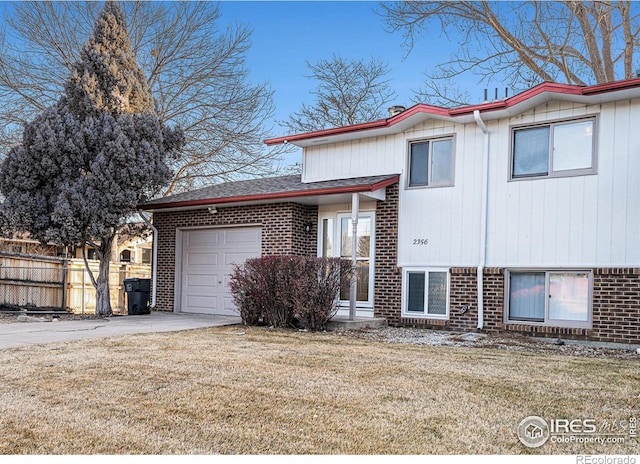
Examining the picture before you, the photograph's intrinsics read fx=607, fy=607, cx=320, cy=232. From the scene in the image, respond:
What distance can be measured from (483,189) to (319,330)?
3.83m

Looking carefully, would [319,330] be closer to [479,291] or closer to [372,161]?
[479,291]

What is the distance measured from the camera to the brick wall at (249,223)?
12688mm

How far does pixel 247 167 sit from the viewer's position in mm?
22031

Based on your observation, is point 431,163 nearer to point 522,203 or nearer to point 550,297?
point 522,203

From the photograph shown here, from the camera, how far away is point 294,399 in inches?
204

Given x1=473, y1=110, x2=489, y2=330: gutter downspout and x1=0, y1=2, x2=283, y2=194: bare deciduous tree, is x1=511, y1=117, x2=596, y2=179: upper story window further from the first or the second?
x1=0, y1=2, x2=283, y2=194: bare deciduous tree

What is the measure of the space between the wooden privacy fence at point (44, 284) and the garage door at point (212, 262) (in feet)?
12.8

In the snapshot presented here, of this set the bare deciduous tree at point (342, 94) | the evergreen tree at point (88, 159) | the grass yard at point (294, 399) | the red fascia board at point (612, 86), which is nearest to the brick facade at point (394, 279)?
the evergreen tree at point (88, 159)

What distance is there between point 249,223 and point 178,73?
1011 centimetres

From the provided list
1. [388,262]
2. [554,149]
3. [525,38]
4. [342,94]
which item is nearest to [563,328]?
[554,149]

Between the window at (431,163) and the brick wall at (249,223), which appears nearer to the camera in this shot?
the window at (431,163)

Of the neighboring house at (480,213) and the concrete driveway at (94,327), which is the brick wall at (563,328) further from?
the concrete driveway at (94,327)

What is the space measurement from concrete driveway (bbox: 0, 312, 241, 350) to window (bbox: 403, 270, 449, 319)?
134 inches

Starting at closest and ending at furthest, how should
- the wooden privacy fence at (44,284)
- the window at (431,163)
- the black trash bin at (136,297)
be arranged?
the window at (431,163), the black trash bin at (136,297), the wooden privacy fence at (44,284)
